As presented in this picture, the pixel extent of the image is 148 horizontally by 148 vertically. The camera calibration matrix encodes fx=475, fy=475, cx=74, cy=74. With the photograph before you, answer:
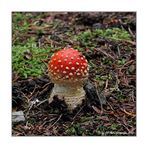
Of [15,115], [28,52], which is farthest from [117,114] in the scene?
[28,52]

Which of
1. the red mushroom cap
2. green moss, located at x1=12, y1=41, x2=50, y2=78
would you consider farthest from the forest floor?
the red mushroom cap

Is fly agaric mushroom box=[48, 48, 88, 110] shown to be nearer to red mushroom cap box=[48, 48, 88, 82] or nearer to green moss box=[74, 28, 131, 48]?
red mushroom cap box=[48, 48, 88, 82]

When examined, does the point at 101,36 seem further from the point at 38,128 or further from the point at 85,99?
the point at 38,128

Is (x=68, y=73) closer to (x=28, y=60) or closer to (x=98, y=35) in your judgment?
(x=28, y=60)

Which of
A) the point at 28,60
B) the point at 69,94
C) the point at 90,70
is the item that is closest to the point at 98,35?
the point at 90,70

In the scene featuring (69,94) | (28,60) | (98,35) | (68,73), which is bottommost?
(69,94)

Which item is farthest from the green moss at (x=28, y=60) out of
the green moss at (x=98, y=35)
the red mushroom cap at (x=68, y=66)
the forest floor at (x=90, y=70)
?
the red mushroom cap at (x=68, y=66)
